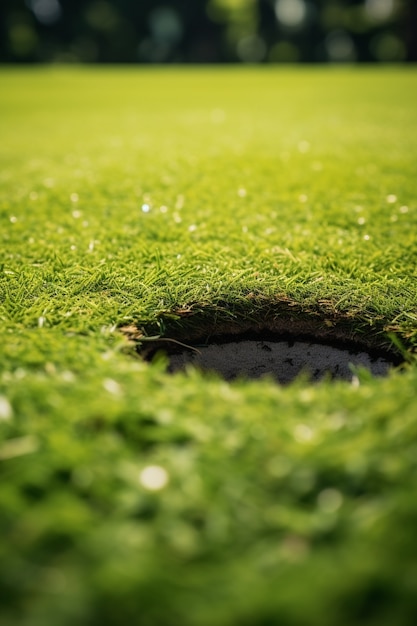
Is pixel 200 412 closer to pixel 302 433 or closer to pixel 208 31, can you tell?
pixel 302 433

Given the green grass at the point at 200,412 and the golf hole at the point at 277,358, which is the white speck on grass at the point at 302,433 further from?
the golf hole at the point at 277,358

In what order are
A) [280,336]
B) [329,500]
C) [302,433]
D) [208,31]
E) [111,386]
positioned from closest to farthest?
[329,500], [302,433], [111,386], [280,336], [208,31]

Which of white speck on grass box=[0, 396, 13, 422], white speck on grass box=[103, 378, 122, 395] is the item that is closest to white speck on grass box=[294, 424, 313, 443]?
white speck on grass box=[103, 378, 122, 395]

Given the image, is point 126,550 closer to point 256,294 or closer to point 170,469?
point 170,469

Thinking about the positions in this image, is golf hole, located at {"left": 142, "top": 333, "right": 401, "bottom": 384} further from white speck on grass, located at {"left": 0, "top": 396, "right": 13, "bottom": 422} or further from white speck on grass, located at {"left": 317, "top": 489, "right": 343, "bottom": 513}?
white speck on grass, located at {"left": 317, "top": 489, "right": 343, "bottom": 513}

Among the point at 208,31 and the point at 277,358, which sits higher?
the point at 208,31

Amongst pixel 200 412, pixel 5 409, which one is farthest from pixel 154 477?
pixel 5 409

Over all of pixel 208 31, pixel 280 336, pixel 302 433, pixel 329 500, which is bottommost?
pixel 329 500
